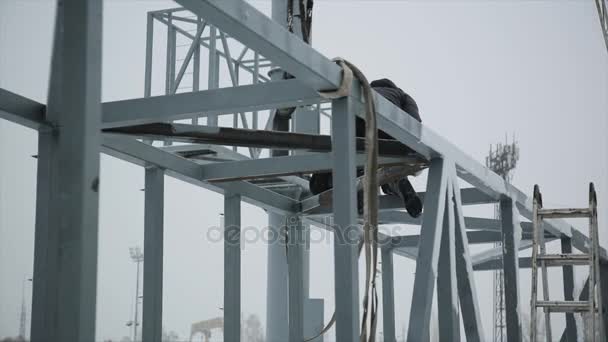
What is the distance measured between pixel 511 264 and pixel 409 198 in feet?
5.97

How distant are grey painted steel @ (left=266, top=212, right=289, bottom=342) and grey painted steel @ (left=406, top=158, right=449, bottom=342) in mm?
6716

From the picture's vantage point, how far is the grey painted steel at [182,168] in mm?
8961

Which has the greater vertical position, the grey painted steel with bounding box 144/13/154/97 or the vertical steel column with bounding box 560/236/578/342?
the grey painted steel with bounding box 144/13/154/97

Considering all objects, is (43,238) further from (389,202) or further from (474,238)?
(474,238)

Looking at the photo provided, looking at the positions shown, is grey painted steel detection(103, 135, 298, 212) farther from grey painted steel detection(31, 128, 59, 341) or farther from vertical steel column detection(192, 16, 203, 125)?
vertical steel column detection(192, 16, 203, 125)

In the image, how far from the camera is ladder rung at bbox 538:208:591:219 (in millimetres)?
11062

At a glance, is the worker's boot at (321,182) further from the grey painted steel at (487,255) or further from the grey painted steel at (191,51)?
the grey painted steel at (487,255)

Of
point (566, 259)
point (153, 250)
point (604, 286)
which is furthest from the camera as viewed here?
point (604, 286)

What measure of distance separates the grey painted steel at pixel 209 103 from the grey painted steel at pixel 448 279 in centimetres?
265

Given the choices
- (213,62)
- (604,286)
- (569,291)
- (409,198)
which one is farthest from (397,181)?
(604,286)

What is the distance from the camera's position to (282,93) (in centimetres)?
718

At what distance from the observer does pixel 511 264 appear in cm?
1153

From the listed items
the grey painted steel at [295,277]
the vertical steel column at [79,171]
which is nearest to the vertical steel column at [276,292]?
the grey painted steel at [295,277]

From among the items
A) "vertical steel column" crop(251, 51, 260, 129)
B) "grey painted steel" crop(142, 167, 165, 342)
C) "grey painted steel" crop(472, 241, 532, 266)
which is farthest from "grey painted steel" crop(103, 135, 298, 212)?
"grey painted steel" crop(472, 241, 532, 266)
